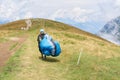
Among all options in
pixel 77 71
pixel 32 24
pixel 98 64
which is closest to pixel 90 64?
pixel 98 64

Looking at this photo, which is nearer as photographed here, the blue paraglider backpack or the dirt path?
the blue paraglider backpack

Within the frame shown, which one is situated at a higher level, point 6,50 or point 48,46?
point 48,46

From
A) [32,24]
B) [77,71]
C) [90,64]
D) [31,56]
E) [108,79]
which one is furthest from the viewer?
[32,24]

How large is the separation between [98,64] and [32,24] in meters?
62.7

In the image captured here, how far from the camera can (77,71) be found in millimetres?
20953

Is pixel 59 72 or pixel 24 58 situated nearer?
pixel 59 72

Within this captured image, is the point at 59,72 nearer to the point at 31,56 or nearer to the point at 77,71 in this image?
the point at 77,71

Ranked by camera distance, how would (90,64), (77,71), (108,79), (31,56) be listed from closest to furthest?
(108,79) → (77,71) → (90,64) → (31,56)

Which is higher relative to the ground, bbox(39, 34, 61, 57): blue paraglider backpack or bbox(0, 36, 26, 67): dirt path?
bbox(39, 34, 61, 57): blue paraglider backpack

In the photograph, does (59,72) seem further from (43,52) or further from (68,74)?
(43,52)

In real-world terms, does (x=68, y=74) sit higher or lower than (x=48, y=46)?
lower

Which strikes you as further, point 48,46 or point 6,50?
point 6,50

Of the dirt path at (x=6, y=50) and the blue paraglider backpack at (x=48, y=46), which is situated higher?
the blue paraglider backpack at (x=48, y=46)

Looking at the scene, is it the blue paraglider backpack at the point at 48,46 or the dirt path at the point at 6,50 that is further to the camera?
the dirt path at the point at 6,50
